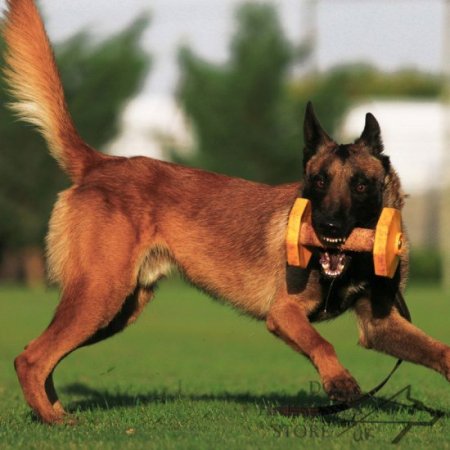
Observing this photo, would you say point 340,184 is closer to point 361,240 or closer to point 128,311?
point 361,240

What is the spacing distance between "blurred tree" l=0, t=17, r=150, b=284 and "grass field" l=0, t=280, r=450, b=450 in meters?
10.0

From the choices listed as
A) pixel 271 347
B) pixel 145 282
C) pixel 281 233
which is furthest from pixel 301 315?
pixel 271 347

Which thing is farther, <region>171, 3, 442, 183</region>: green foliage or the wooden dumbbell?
<region>171, 3, 442, 183</region>: green foliage

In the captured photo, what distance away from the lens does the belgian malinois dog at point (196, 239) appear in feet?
19.7

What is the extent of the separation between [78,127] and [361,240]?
20141 millimetres

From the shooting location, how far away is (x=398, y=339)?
6.22 meters

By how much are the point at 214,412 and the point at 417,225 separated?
79.6 ft

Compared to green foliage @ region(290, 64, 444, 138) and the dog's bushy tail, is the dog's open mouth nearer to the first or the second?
the dog's bushy tail

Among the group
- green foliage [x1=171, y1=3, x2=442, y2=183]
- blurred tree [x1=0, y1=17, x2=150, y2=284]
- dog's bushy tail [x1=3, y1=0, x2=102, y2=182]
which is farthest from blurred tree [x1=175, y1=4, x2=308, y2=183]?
dog's bushy tail [x1=3, y1=0, x2=102, y2=182]

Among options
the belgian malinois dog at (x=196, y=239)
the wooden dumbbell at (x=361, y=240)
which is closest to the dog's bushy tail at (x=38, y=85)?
the belgian malinois dog at (x=196, y=239)

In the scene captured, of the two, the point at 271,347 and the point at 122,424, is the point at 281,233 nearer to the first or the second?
the point at 122,424

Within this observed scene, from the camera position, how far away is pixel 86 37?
1042 inches

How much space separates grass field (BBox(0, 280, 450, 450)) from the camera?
529 cm

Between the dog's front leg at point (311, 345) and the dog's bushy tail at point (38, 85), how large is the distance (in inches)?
69.9
